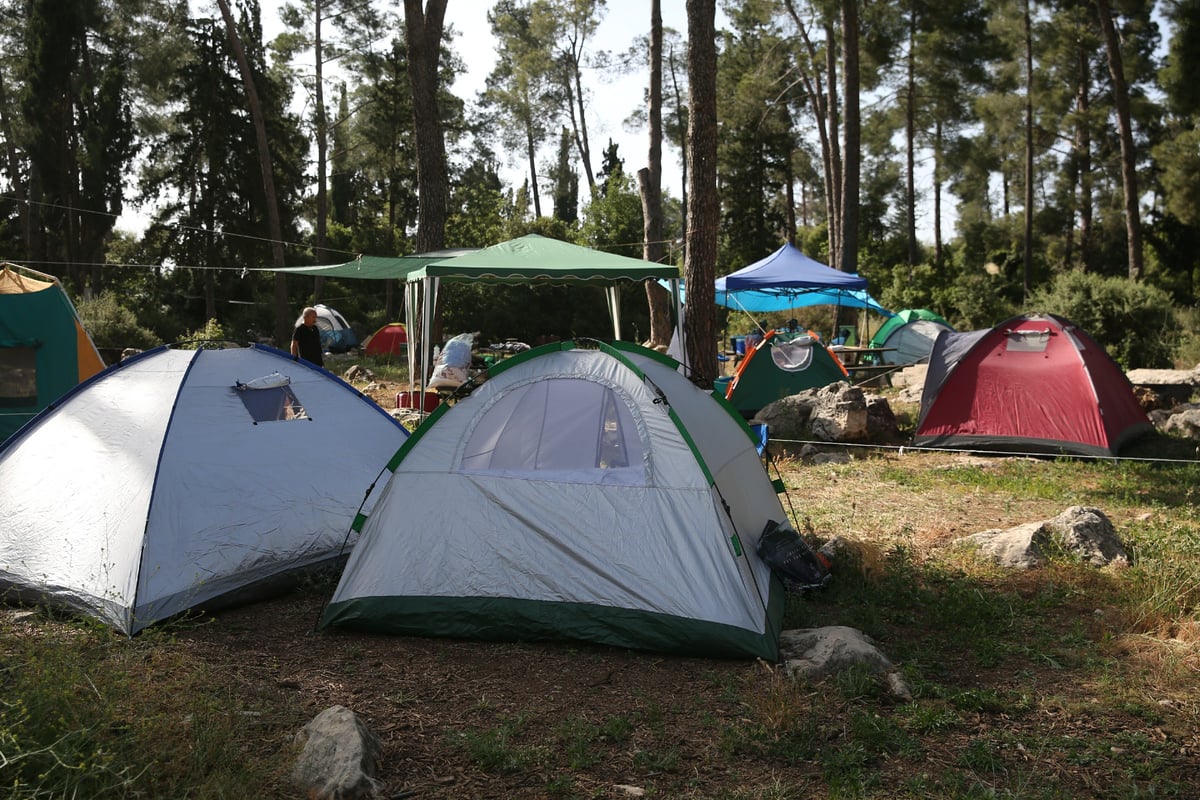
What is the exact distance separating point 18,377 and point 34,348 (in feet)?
1.03

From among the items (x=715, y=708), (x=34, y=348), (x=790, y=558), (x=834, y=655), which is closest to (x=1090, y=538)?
(x=790, y=558)

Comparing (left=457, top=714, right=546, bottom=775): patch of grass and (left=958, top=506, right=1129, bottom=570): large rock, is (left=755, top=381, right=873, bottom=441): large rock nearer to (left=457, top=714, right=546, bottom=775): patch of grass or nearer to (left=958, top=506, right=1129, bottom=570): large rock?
(left=958, top=506, right=1129, bottom=570): large rock

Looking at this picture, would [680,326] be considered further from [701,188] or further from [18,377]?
[18,377]

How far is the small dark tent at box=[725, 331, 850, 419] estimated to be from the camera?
1218 cm

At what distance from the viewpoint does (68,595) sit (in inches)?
184

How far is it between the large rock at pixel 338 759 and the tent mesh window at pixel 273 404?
258 cm

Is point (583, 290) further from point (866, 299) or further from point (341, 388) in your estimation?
point (341, 388)

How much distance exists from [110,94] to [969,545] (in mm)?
26096

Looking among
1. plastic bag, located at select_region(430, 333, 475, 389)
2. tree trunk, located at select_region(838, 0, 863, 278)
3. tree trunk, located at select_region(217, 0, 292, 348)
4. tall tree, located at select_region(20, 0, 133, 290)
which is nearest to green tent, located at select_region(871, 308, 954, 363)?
tree trunk, located at select_region(838, 0, 863, 278)

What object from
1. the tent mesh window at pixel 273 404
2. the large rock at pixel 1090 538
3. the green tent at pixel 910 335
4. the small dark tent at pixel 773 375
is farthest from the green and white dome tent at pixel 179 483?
the green tent at pixel 910 335

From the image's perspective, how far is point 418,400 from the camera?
40.1 ft

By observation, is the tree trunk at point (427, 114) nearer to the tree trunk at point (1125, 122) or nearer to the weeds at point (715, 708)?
the weeds at point (715, 708)

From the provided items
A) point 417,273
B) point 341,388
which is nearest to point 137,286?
point 417,273

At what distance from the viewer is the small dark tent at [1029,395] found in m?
9.00
